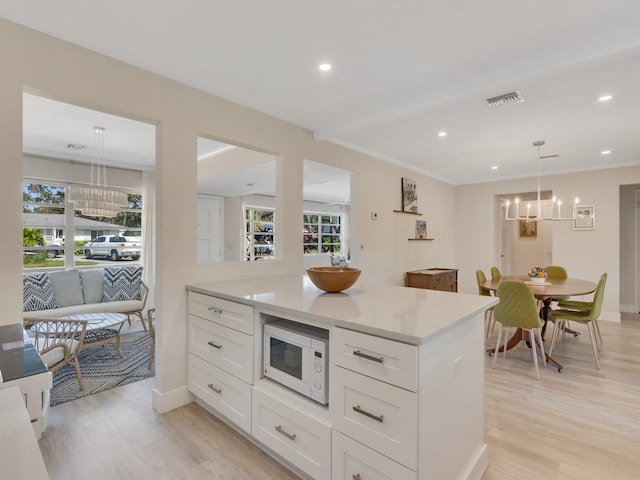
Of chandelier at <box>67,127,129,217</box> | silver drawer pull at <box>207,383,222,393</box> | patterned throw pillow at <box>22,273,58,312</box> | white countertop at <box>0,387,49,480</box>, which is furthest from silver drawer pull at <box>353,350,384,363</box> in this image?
patterned throw pillow at <box>22,273,58,312</box>

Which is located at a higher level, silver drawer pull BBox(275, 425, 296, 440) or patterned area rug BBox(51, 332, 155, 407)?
silver drawer pull BBox(275, 425, 296, 440)

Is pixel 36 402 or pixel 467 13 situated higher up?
pixel 467 13

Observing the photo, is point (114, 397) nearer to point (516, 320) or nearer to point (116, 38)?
point (116, 38)

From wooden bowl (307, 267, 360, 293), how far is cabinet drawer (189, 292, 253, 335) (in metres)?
0.48

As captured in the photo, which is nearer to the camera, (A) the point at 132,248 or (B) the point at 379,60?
(B) the point at 379,60

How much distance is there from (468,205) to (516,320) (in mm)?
3988

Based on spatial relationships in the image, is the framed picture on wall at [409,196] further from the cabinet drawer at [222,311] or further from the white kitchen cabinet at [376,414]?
the white kitchen cabinet at [376,414]

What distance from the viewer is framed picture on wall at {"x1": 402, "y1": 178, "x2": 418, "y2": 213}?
16.8 ft

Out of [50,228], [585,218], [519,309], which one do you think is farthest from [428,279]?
[50,228]

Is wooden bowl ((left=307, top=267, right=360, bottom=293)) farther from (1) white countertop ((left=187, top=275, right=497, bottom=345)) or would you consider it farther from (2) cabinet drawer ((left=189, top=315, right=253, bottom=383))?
(2) cabinet drawer ((left=189, top=315, right=253, bottom=383))

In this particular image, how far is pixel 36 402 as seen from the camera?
1302 mm

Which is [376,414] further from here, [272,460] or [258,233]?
[258,233]

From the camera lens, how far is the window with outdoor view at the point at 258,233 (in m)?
7.39

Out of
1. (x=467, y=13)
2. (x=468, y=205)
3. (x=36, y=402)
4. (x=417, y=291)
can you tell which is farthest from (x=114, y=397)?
(x=468, y=205)
